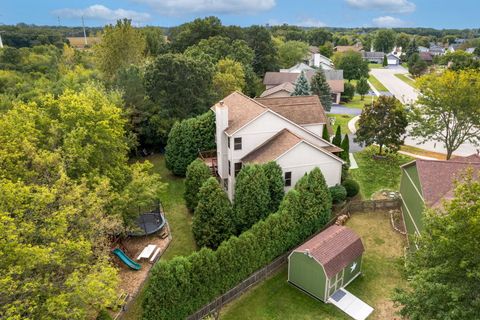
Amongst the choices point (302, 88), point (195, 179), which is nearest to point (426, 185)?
point (195, 179)

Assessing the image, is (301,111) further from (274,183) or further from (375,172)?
(274,183)

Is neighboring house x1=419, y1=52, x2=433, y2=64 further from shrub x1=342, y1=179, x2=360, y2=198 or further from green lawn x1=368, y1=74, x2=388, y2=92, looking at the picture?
shrub x1=342, y1=179, x2=360, y2=198

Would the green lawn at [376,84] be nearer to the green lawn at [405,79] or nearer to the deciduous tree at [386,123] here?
the green lawn at [405,79]

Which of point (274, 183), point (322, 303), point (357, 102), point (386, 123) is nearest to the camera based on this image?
point (322, 303)

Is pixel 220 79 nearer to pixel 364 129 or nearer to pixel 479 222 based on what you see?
pixel 364 129

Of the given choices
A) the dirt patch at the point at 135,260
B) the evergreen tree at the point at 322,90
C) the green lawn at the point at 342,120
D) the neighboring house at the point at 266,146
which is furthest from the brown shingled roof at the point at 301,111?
the evergreen tree at the point at 322,90

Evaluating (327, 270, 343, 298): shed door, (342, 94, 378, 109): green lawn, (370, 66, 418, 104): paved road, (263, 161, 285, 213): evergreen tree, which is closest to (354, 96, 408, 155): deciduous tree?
(263, 161, 285, 213): evergreen tree
